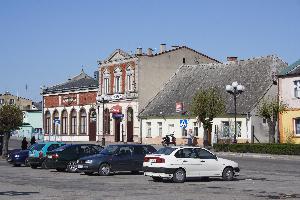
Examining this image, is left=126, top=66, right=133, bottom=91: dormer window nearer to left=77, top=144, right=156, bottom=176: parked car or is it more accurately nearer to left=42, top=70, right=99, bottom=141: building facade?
left=42, top=70, right=99, bottom=141: building facade

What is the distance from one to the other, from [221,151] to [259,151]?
3982mm

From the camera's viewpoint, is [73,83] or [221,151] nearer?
[221,151]

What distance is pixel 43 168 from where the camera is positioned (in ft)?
111

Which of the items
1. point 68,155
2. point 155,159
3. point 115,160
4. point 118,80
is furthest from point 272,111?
point 155,159

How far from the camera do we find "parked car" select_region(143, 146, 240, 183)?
23.7m

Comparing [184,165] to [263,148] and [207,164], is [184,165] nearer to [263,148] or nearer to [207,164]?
[207,164]

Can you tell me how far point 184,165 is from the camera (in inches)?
945

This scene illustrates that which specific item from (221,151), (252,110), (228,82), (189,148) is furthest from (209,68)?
(189,148)

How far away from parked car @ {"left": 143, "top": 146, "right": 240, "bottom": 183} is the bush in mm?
18515

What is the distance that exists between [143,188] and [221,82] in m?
43.3

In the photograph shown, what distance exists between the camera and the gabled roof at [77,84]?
3066 inches

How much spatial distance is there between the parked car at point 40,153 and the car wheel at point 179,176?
37.2 ft

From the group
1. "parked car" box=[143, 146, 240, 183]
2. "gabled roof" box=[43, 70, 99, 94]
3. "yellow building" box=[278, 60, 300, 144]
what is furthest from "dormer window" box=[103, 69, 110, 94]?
"parked car" box=[143, 146, 240, 183]

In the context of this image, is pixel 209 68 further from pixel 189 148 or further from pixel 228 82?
pixel 189 148
